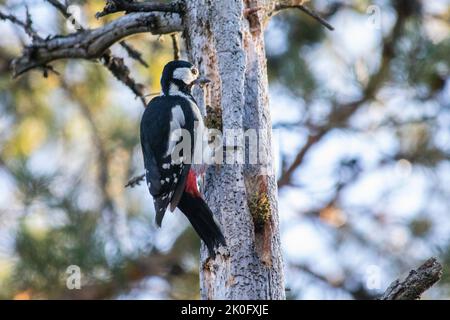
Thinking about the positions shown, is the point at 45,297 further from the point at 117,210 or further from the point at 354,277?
the point at 354,277

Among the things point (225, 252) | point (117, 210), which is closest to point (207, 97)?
point (225, 252)

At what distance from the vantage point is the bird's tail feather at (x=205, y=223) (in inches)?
105

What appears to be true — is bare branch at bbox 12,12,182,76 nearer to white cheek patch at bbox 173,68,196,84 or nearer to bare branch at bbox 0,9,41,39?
bare branch at bbox 0,9,41,39

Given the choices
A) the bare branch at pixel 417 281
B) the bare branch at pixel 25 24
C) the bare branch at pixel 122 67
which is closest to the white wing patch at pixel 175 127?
the bare branch at pixel 122 67

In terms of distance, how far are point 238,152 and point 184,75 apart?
565 mm

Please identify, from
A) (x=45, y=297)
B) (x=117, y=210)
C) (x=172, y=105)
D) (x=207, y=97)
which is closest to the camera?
(x=207, y=97)

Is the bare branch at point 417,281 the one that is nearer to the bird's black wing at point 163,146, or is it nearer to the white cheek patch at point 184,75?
the bird's black wing at point 163,146

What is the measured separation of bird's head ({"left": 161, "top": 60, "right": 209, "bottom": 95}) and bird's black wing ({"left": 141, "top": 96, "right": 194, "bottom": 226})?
69mm

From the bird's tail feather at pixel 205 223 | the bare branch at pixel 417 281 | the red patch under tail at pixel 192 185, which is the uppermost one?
the red patch under tail at pixel 192 185

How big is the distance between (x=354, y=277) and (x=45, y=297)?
182cm

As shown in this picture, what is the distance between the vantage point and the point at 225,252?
2.67 meters

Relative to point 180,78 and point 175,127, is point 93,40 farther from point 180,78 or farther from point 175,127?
point 175,127

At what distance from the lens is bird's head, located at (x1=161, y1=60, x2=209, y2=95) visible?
3.06 m

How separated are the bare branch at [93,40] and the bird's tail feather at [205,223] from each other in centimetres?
83
